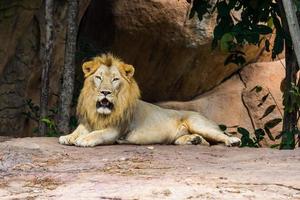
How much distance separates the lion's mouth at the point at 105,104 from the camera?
7.11 m

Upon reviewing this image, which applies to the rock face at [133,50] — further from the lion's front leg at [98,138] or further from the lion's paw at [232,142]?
the lion's paw at [232,142]

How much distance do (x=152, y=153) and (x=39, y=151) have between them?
933 mm

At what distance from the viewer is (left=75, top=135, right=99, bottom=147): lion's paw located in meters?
6.82

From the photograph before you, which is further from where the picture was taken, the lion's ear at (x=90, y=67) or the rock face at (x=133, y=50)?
the rock face at (x=133, y=50)

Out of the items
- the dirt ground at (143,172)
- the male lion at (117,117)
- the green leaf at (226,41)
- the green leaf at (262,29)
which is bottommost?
the dirt ground at (143,172)

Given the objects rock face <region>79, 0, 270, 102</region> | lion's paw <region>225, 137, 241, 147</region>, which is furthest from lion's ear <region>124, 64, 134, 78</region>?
rock face <region>79, 0, 270, 102</region>

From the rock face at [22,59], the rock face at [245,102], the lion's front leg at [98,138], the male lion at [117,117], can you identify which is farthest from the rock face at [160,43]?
the lion's front leg at [98,138]

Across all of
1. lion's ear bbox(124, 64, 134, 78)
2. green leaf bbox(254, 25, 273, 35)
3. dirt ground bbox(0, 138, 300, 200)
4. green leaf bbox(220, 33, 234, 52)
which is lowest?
dirt ground bbox(0, 138, 300, 200)

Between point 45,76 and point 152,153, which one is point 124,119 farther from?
point 45,76

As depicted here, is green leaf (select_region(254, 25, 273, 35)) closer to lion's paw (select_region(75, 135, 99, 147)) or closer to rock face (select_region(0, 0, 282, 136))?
lion's paw (select_region(75, 135, 99, 147))

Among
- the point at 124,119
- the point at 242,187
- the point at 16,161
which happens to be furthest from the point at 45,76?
the point at 242,187

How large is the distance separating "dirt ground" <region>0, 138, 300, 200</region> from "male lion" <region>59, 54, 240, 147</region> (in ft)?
0.70

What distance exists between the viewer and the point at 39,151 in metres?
6.35

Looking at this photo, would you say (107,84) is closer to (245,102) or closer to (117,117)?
(117,117)
